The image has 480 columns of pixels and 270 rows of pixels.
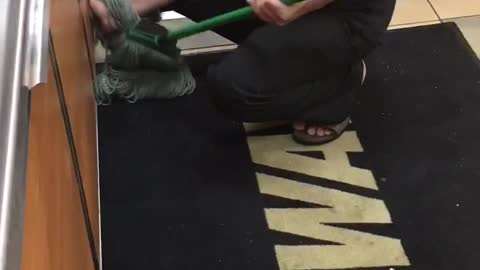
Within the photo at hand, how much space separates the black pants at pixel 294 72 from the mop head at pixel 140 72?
12cm

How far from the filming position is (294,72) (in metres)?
1.42

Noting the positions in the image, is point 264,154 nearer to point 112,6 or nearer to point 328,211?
point 328,211

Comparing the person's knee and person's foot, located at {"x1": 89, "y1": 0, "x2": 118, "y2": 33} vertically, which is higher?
person's foot, located at {"x1": 89, "y1": 0, "x2": 118, "y2": 33}

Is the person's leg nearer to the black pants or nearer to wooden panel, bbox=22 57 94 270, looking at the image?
the black pants

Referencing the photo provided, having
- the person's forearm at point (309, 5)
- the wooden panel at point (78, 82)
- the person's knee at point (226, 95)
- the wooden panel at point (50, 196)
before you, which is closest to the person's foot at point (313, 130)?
the person's knee at point (226, 95)

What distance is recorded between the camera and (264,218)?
1340 millimetres

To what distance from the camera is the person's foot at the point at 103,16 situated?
4.75 feet

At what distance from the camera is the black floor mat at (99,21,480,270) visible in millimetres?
1278

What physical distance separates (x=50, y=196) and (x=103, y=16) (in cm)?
80

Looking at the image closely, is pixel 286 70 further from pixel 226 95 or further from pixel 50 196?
pixel 50 196

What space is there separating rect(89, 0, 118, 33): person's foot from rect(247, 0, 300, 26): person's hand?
26cm

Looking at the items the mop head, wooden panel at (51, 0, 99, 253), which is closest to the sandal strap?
the mop head

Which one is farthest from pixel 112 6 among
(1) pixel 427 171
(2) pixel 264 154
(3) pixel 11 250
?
(3) pixel 11 250

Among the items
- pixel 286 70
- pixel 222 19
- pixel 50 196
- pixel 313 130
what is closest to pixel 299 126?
pixel 313 130
